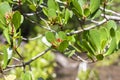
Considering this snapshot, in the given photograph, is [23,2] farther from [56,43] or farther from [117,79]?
[117,79]

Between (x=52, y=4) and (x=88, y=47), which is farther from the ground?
(x=52, y=4)

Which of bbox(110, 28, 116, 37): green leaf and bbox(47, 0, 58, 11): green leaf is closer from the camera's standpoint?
bbox(110, 28, 116, 37): green leaf

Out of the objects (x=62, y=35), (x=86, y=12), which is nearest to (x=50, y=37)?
(x=62, y=35)

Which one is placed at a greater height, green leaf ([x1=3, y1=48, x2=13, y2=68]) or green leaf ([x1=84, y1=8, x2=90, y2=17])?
green leaf ([x1=84, y1=8, x2=90, y2=17])

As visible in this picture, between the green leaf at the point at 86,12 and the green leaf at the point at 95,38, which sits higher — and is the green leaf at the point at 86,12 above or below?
above

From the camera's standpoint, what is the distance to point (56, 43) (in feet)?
4.02

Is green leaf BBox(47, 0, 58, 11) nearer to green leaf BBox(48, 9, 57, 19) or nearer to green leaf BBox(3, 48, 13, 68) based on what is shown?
green leaf BBox(48, 9, 57, 19)

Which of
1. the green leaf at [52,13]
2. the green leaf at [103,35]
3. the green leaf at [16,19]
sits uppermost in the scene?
the green leaf at [16,19]

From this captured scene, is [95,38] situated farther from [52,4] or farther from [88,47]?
[52,4]

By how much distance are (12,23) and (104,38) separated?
12.0 inches

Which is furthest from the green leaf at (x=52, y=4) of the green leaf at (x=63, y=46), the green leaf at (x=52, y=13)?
the green leaf at (x=63, y=46)

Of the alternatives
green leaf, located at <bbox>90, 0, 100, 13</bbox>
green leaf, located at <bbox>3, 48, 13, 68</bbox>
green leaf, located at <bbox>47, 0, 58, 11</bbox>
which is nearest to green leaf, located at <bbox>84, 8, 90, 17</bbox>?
green leaf, located at <bbox>90, 0, 100, 13</bbox>

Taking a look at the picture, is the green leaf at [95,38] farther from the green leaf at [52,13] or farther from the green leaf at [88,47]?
the green leaf at [52,13]

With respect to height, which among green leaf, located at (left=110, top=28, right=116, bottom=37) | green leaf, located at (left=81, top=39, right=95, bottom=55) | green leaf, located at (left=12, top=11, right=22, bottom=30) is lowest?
green leaf, located at (left=81, top=39, right=95, bottom=55)
